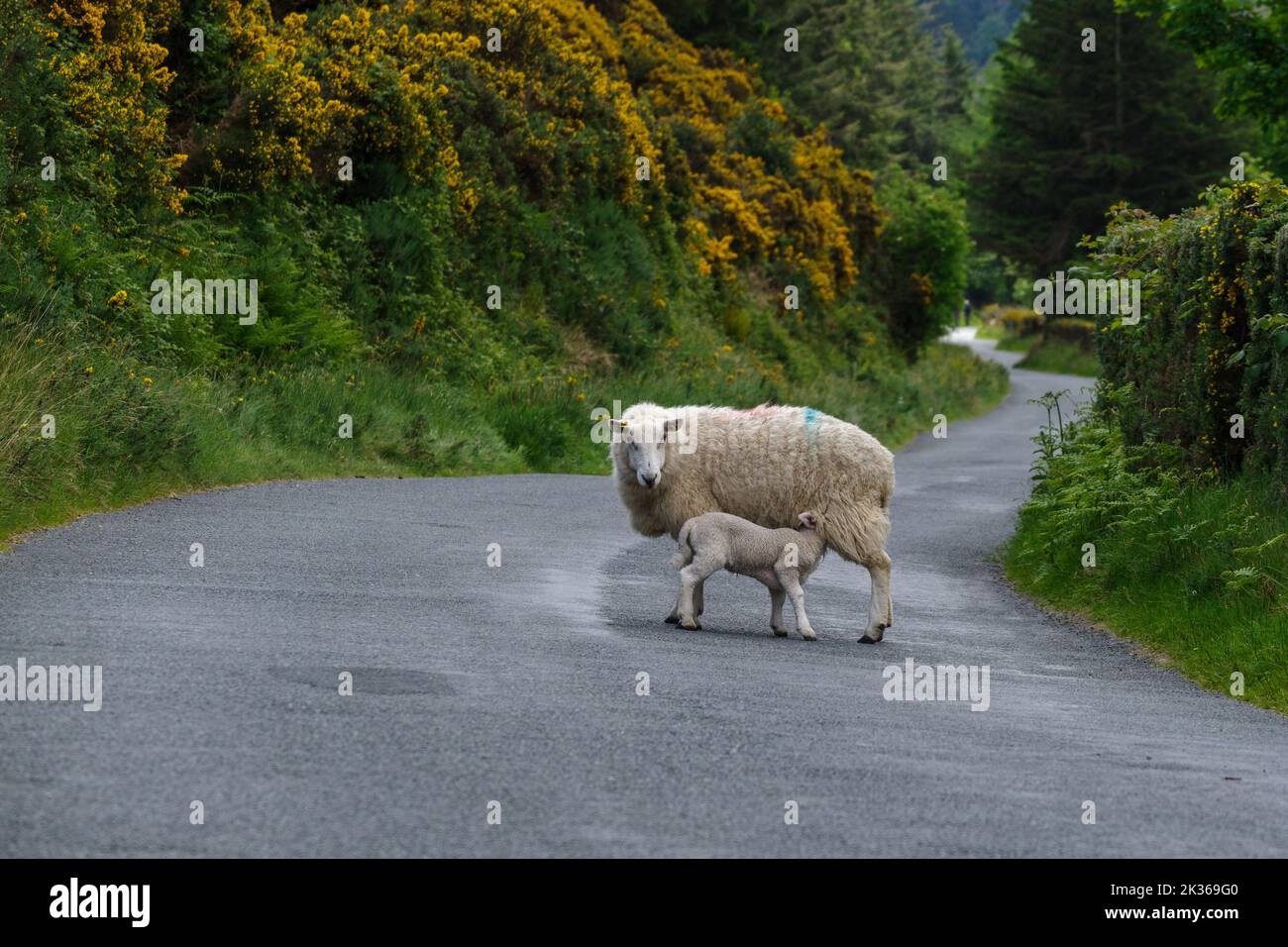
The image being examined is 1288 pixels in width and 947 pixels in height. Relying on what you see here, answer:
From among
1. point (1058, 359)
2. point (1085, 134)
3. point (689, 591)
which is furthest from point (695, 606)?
point (1058, 359)

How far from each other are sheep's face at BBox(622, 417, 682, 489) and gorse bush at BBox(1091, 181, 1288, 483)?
418cm

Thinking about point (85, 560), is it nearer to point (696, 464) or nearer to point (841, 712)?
point (696, 464)

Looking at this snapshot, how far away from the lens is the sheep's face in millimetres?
11602

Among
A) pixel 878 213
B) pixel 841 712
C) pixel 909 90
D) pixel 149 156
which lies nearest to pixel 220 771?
pixel 841 712

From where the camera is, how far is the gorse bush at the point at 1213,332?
42.6 feet

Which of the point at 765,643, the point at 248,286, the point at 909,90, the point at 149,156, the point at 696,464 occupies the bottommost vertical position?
the point at 765,643

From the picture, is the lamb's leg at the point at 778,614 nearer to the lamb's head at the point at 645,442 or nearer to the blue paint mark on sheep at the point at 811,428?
the lamb's head at the point at 645,442

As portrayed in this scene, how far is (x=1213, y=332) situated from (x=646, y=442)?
510 cm

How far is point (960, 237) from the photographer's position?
46875 mm

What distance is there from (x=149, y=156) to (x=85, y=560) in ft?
33.8

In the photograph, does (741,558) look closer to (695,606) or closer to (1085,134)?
(695,606)

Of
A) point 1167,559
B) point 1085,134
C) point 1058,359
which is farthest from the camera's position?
point 1058,359

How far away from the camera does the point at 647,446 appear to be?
38.7ft

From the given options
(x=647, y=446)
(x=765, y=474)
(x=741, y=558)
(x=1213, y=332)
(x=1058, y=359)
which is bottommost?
(x=741, y=558)
